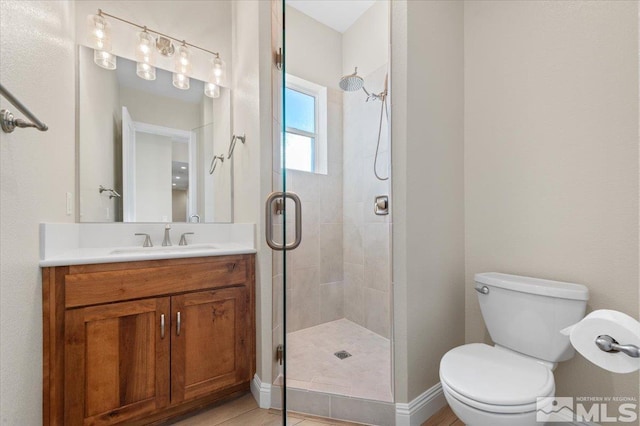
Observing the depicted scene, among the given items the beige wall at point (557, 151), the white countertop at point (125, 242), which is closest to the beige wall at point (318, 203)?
the white countertop at point (125, 242)

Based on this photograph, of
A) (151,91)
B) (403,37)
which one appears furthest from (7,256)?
(403,37)

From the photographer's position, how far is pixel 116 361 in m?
1.25

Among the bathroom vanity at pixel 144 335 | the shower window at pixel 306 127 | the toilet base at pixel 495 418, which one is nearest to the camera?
the toilet base at pixel 495 418

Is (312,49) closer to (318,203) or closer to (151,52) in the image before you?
(151,52)

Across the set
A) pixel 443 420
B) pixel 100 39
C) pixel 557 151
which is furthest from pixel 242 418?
pixel 100 39

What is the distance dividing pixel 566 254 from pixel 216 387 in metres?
1.96

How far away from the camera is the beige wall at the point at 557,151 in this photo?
1169 mm

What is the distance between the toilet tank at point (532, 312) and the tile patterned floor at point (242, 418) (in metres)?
0.90

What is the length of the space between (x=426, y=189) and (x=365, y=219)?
0.97 m

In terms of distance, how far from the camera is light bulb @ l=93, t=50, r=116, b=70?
167 centimetres

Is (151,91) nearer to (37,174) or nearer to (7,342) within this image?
(37,174)

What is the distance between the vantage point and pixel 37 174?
3.70 ft

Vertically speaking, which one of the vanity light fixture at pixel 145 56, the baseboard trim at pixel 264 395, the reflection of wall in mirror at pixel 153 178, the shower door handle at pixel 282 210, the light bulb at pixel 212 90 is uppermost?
the vanity light fixture at pixel 145 56

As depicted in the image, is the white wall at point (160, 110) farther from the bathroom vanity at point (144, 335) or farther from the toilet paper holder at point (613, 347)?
the toilet paper holder at point (613, 347)
